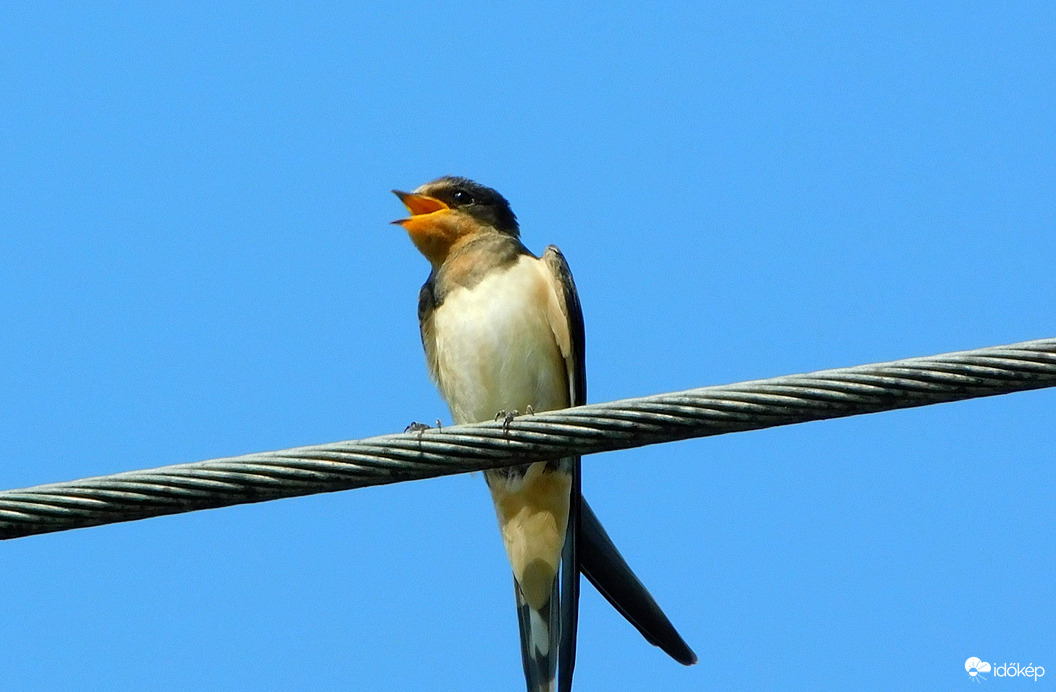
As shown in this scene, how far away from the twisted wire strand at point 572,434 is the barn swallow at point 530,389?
6.67ft

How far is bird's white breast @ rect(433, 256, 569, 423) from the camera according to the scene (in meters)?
5.94

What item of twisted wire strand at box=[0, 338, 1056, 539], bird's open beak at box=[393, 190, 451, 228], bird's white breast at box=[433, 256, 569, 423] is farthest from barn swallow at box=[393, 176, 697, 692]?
twisted wire strand at box=[0, 338, 1056, 539]

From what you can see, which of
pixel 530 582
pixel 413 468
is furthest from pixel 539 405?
pixel 413 468

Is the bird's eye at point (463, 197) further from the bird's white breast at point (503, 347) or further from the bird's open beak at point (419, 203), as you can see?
the bird's white breast at point (503, 347)

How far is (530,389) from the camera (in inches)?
235

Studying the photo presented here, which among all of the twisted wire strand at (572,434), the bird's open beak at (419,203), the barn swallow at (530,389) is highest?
the bird's open beak at (419,203)

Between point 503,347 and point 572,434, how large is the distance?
2126 mm

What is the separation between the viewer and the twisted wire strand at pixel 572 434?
11.5 ft

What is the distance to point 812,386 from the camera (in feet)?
11.6

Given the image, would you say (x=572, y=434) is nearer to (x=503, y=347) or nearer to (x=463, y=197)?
(x=503, y=347)

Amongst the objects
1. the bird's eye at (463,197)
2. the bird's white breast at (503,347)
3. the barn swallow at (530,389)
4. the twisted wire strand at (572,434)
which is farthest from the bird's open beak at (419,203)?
the twisted wire strand at (572,434)

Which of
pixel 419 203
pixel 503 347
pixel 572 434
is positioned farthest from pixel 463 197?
pixel 572 434

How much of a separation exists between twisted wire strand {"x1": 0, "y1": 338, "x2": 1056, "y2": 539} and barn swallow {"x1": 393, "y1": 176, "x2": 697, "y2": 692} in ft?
6.67

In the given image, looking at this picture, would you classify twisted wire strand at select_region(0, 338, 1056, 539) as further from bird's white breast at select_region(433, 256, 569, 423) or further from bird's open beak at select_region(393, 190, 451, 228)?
bird's open beak at select_region(393, 190, 451, 228)
